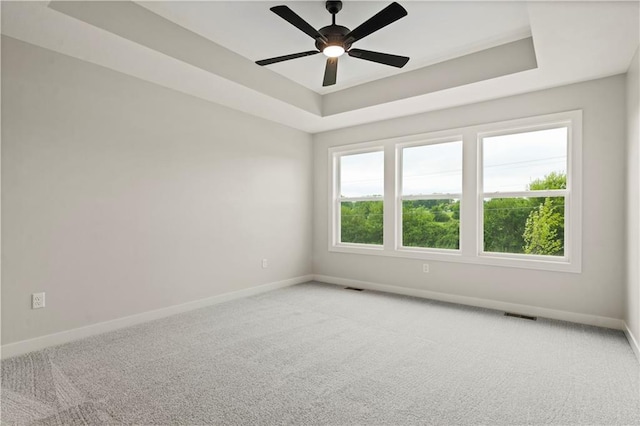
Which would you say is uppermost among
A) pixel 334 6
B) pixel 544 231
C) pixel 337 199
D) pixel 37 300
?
pixel 334 6

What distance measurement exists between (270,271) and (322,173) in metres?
1.79

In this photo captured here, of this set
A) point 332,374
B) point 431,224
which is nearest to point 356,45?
point 431,224

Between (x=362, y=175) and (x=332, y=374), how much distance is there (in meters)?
3.40

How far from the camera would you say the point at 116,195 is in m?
3.26

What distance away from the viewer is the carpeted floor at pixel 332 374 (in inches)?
74.4

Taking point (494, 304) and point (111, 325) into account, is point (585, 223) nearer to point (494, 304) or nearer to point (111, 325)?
point (494, 304)

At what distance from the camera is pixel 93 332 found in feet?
10.1

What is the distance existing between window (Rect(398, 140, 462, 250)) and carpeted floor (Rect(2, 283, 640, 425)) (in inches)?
48.1

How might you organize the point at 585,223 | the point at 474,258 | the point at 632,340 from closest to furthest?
the point at 632,340
the point at 585,223
the point at 474,258

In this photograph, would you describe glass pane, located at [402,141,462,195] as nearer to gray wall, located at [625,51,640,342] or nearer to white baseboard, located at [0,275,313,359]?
gray wall, located at [625,51,640,342]

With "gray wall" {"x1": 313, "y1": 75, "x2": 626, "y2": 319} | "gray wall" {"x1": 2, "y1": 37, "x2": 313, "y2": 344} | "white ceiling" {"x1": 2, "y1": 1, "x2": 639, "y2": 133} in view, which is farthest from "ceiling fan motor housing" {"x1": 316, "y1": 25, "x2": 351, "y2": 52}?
"gray wall" {"x1": 313, "y1": 75, "x2": 626, "y2": 319}

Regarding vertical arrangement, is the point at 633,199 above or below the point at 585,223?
above

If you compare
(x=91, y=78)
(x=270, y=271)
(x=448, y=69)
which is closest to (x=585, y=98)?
(x=448, y=69)

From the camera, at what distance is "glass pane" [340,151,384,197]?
5062 mm
